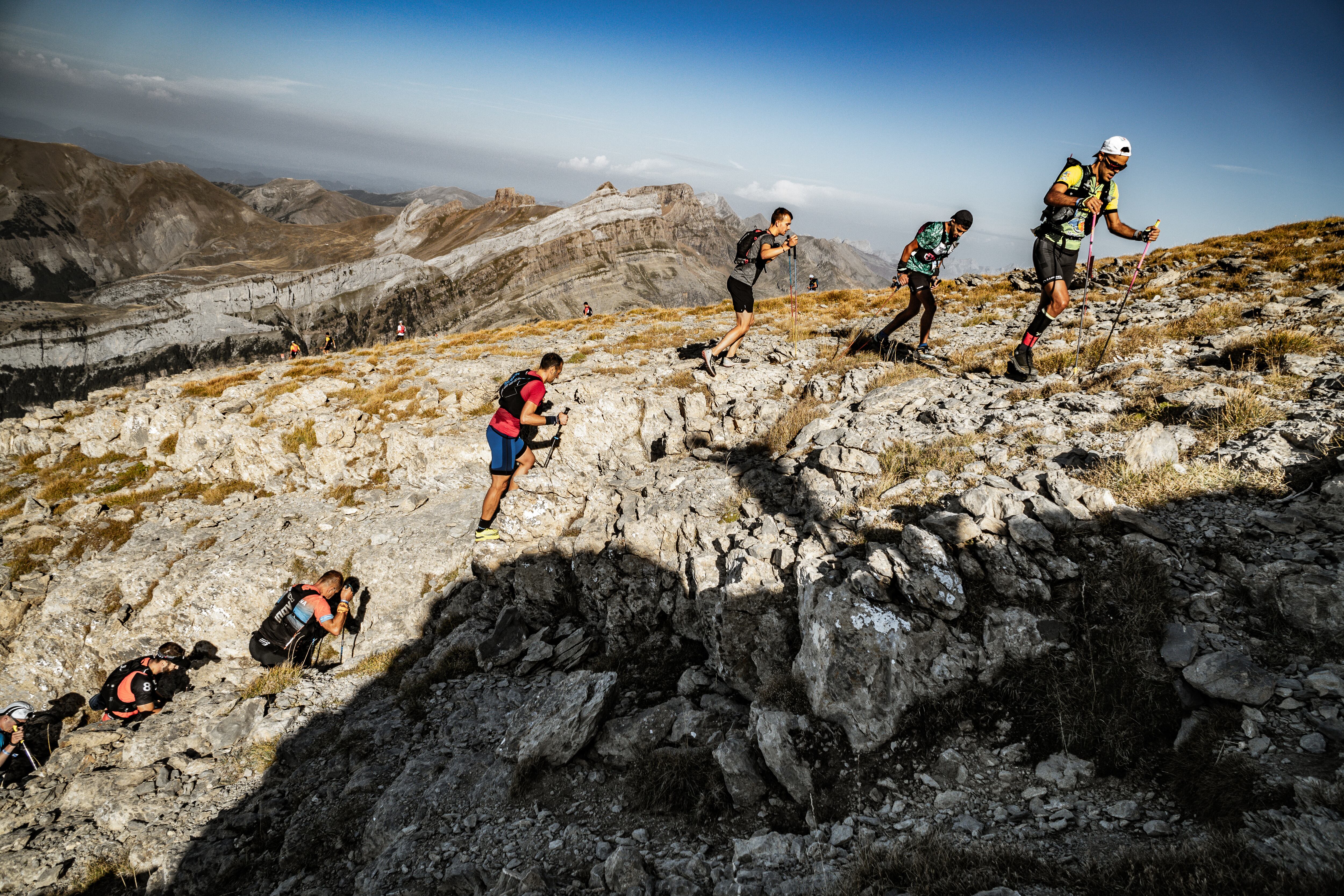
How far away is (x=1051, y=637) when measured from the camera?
4980 mm

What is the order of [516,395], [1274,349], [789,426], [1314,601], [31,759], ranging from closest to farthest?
[1314,601], [1274,349], [31,759], [516,395], [789,426]

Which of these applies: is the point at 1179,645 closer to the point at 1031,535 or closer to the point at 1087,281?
the point at 1031,535

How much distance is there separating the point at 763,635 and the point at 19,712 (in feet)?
48.0

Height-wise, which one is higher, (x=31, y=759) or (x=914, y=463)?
(x=914, y=463)

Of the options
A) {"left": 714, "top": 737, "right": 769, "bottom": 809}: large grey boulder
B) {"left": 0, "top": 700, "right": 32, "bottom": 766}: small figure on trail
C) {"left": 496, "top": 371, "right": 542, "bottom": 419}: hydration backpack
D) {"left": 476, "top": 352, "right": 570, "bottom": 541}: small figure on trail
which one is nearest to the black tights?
{"left": 476, "top": 352, "right": 570, "bottom": 541}: small figure on trail

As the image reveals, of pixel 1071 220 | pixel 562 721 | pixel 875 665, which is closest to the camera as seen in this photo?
pixel 875 665

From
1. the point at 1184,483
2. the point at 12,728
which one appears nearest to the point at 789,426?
the point at 1184,483

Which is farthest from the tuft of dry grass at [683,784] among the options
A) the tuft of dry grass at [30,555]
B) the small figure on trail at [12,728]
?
the tuft of dry grass at [30,555]

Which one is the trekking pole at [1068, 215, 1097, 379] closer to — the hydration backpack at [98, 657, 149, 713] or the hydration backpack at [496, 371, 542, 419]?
the hydration backpack at [496, 371, 542, 419]

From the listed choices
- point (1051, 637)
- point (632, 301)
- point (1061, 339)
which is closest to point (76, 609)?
point (1051, 637)

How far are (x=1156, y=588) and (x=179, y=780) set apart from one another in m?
14.0

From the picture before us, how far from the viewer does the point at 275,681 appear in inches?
392

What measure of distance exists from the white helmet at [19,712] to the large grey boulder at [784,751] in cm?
1427

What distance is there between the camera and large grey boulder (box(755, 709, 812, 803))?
16.9 ft
